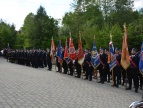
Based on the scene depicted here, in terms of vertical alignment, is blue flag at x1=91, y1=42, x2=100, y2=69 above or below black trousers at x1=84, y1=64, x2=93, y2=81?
above

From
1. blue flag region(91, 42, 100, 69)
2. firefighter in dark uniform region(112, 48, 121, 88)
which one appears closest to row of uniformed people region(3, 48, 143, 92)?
firefighter in dark uniform region(112, 48, 121, 88)

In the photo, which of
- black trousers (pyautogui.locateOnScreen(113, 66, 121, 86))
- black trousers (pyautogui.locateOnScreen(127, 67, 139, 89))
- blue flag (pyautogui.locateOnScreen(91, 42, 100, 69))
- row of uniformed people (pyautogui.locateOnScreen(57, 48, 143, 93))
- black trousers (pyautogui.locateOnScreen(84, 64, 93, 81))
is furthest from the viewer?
black trousers (pyautogui.locateOnScreen(84, 64, 93, 81))

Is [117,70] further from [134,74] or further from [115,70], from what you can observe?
[134,74]

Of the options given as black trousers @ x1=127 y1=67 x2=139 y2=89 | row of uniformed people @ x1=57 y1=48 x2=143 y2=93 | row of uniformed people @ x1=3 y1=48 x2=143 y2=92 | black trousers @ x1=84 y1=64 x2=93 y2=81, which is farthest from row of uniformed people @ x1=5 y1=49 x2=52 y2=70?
black trousers @ x1=127 y1=67 x2=139 y2=89

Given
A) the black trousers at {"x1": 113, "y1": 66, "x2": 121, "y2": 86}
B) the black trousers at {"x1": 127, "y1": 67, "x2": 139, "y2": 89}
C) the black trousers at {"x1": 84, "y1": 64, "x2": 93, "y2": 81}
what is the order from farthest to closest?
the black trousers at {"x1": 84, "y1": 64, "x2": 93, "y2": 81}
the black trousers at {"x1": 113, "y1": 66, "x2": 121, "y2": 86}
the black trousers at {"x1": 127, "y1": 67, "x2": 139, "y2": 89}

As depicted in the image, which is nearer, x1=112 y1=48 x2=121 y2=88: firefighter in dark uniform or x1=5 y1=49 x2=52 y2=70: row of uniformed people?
x1=112 y1=48 x2=121 y2=88: firefighter in dark uniform

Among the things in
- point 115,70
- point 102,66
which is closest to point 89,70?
point 102,66

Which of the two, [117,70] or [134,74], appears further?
[117,70]

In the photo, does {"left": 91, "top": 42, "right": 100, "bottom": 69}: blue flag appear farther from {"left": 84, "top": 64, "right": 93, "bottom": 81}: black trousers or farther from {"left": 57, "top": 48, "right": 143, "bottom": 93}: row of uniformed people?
{"left": 84, "top": 64, "right": 93, "bottom": 81}: black trousers

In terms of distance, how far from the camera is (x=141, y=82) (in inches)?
523

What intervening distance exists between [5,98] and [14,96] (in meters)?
0.51

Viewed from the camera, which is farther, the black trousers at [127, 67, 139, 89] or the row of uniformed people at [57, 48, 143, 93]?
the row of uniformed people at [57, 48, 143, 93]

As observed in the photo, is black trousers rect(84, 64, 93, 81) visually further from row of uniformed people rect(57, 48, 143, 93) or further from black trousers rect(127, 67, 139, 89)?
black trousers rect(127, 67, 139, 89)

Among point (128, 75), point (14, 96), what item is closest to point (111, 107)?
point (14, 96)
